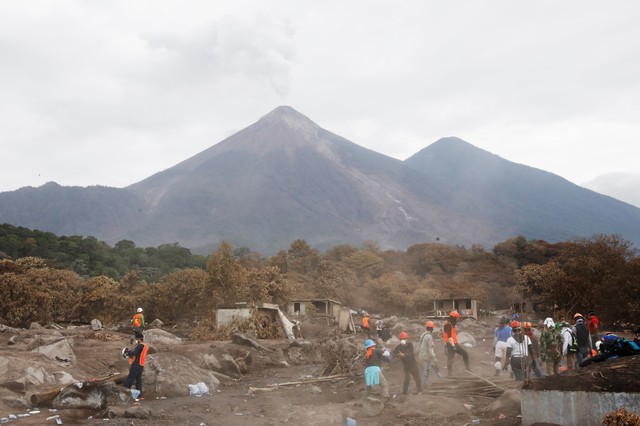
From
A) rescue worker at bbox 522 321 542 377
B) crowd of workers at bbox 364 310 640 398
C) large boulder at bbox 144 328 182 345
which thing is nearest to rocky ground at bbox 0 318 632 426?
crowd of workers at bbox 364 310 640 398

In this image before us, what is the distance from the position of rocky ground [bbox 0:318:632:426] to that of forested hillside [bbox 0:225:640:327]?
10.9 m

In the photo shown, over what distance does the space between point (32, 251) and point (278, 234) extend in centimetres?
12898

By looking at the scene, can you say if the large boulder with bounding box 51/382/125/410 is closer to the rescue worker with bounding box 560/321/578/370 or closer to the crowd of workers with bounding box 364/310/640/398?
the crowd of workers with bounding box 364/310/640/398

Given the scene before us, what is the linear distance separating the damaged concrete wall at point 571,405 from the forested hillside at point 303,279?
20322 mm

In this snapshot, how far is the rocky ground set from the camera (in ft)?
33.0

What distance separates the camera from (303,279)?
5578 cm

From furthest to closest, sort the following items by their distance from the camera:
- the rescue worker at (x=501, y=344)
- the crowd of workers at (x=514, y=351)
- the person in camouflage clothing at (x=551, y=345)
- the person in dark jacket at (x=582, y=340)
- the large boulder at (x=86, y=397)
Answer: the rescue worker at (x=501, y=344)
the person in camouflage clothing at (x=551, y=345)
the person in dark jacket at (x=582, y=340)
the crowd of workers at (x=514, y=351)
the large boulder at (x=86, y=397)

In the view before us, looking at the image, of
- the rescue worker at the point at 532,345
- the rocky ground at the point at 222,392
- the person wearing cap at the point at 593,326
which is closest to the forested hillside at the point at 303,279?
the rocky ground at the point at 222,392

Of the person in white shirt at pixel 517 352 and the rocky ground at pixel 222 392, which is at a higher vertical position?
the person in white shirt at pixel 517 352

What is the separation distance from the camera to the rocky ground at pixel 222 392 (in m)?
10.1

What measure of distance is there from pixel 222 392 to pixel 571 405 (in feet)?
31.0

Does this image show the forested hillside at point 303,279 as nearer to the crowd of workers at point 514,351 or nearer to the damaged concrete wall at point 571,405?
the crowd of workers at point 514,351

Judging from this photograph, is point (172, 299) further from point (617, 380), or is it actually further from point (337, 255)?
point (337, 255)

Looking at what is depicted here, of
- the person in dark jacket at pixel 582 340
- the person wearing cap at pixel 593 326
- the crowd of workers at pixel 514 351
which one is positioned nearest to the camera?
the crowd of workers at pixel 514 351
